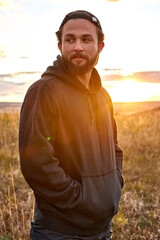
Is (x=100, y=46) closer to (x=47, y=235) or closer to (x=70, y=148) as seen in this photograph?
(x=70, y=148)

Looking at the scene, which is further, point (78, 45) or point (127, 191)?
point (127, 191)

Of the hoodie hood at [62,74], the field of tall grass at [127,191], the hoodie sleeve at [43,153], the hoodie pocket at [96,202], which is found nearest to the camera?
the hoodie sleeve at [43,153]

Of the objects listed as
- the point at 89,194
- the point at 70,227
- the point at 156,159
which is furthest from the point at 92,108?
the point at 156,159

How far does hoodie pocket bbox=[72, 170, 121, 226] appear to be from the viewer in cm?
186

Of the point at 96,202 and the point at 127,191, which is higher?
the point at 96,202

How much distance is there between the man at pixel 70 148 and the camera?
1759 mm

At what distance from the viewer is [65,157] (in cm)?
189

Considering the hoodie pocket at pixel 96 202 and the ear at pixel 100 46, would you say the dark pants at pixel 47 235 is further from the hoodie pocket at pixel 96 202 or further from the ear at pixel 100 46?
the ear at pixel 100 46

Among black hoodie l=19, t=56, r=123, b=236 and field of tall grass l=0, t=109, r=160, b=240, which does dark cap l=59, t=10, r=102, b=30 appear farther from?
field of tall grass l=0, t=109, r=160, b=240

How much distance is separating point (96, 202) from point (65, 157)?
0.40 m

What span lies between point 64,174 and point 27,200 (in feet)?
8.96

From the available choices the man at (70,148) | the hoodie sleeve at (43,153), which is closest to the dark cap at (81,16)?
the man at (70,148)

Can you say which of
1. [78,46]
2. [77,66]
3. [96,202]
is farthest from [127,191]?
[78,46]

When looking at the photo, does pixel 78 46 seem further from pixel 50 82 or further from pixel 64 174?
pixel 64 174
